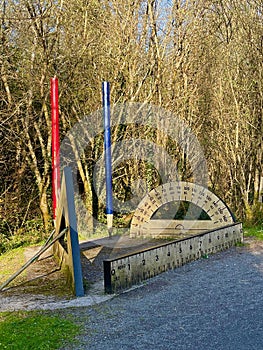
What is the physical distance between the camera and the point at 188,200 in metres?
7.96

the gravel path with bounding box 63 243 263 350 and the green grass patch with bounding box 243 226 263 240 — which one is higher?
the green grass patch with bounding box 243 226 263 240

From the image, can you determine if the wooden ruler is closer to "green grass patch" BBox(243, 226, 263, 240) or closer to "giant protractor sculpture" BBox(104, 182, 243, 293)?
"giant protractor sculpture" BBox(104, 182, 243, 293)

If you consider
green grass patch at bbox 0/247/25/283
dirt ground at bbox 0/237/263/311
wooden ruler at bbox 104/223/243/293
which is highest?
wooden ruler at bbox 104/223/243/293

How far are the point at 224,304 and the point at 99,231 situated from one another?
5.70m

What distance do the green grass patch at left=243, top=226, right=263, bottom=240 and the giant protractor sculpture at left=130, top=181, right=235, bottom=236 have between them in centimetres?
79

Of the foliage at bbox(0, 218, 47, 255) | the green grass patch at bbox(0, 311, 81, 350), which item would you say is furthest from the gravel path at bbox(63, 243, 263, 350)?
the foliage at bbox(0, 218, 47, 255)

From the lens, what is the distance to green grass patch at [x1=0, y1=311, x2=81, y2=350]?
11.1ft

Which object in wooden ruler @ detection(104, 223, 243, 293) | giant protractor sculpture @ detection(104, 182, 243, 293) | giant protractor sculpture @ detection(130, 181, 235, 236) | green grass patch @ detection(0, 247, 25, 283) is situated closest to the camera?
wooden ruler @ detection(104, 223, 243, 293)

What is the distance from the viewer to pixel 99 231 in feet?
31.8

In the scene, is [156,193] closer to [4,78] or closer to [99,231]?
[99,231]

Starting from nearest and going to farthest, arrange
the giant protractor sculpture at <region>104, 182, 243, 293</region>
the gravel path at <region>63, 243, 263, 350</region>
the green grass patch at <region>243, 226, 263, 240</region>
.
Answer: the gravel path at <region>63, 243, 263, 350</region> → the giant protractor sculpture at <region>104, 182, 243, 293</region> → the green grass patch at <region>243, 226, 263, 240</region>

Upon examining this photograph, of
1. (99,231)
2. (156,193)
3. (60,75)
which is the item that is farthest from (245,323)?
(60,75)

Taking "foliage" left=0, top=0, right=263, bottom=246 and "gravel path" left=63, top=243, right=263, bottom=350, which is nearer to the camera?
"gravel path" left=63, top=243, right=263, bottom=350

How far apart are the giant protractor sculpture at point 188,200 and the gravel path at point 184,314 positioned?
1.79 m
